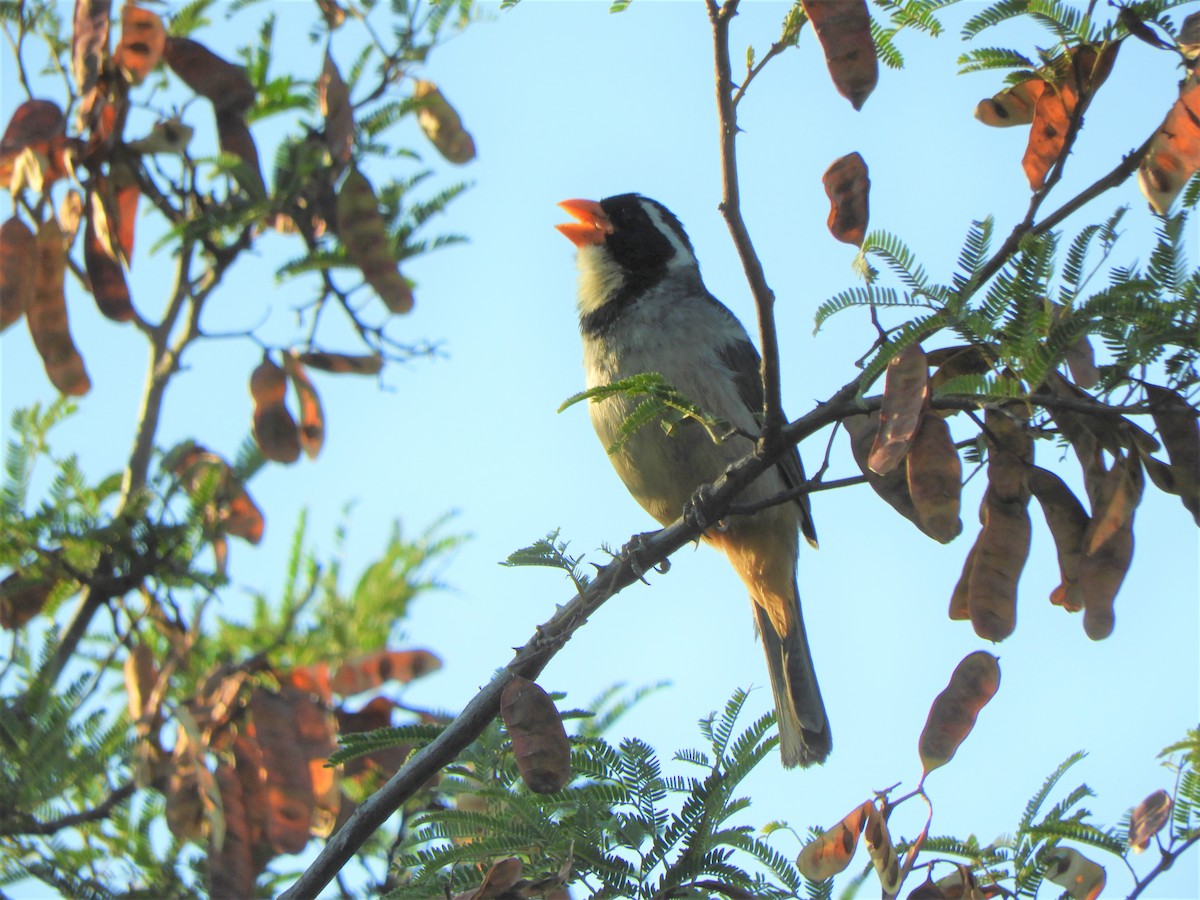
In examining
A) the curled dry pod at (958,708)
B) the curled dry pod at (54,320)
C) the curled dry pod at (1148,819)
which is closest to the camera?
the curled dry pod at (958,708)

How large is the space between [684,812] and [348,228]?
7.59ft

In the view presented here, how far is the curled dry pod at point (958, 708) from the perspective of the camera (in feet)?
8.38

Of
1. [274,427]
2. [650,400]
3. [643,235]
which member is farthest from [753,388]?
[650,400]

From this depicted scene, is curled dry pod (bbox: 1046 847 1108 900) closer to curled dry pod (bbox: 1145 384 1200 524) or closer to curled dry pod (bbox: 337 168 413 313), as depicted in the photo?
curled dry pod (bbox: 1145 384 1200 524)

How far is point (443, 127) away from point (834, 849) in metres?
3.09

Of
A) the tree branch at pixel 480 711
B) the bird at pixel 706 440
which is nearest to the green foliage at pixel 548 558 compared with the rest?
the tree branch at pixel 480 711

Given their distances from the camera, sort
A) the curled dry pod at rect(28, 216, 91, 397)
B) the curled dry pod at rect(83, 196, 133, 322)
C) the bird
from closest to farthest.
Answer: the curled dry pod at rect(28, 216, 91, 397) → the curled dry pod at rect(83, 196, 133, 322) → the bird

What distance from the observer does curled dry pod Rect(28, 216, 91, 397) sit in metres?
4.01

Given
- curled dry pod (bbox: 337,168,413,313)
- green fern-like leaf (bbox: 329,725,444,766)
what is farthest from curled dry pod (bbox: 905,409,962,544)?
curled dry pod (bbox: 337,168,413,313)

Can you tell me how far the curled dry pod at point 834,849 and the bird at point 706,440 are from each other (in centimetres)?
198

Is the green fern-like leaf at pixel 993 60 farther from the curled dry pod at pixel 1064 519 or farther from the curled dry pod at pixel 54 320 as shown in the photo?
the curled dry pod at pixel 54 320

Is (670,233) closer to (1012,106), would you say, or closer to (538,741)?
(1012,106)

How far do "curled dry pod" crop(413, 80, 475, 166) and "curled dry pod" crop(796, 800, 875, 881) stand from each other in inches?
118

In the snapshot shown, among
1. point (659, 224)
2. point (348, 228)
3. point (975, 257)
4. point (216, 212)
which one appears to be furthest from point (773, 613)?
point (975, 257)
